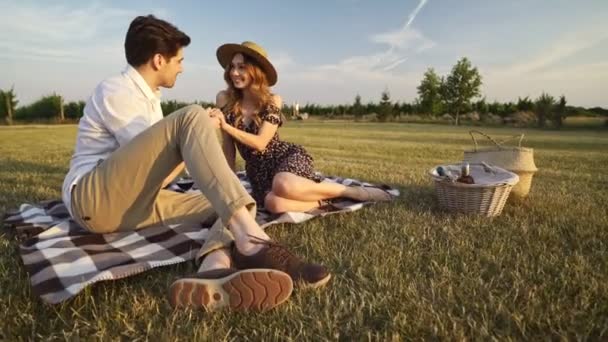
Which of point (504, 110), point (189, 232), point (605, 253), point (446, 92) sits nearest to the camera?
point (605, 253)

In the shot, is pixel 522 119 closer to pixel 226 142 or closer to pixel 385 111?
pixel 385 111

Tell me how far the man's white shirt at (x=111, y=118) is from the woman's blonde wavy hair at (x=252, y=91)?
35.7 inches

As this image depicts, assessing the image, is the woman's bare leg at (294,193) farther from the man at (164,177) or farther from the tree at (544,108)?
the tree at (544,108)

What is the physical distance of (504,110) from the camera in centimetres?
4138

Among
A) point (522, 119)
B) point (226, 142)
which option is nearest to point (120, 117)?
point (226, 142)

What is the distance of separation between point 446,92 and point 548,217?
4635 centimetres

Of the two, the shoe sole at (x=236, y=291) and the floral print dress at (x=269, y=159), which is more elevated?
the floral print dress at (x=269, y=159)

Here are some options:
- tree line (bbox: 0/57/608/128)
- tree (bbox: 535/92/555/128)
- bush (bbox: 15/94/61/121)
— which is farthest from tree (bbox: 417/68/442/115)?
bush (bbox: 15/94/61/121)

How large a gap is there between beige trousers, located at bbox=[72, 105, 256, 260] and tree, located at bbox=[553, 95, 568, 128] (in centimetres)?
3690

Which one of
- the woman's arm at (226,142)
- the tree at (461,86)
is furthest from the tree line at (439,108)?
the woman's arm at (226,142)

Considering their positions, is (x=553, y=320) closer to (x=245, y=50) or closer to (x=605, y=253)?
(x=605, y=253)

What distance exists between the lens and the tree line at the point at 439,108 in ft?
111

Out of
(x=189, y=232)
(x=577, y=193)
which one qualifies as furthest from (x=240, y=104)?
(x=577, y=193)

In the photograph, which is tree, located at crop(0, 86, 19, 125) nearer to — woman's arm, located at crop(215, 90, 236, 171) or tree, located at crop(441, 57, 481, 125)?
woman's arm, located at crop(215, 90, 236, 171)
